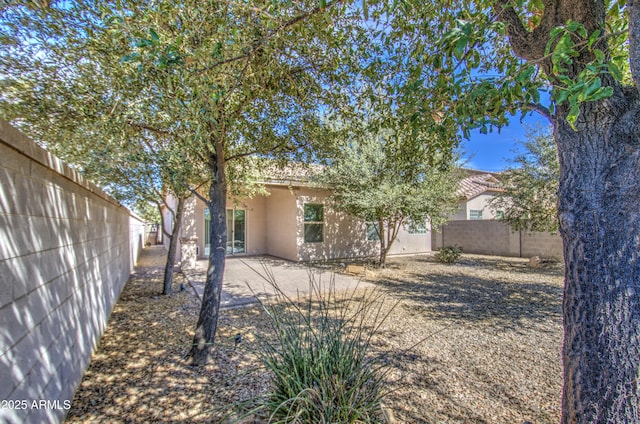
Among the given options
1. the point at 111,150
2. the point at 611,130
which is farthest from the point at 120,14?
the point at 611,130

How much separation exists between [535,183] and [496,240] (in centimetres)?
511

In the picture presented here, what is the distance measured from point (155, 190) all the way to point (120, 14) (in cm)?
330

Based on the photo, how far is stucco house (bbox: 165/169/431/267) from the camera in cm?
1143

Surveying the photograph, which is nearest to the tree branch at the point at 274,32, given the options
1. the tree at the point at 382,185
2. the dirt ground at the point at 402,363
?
the dirt ground at the point at 402,363

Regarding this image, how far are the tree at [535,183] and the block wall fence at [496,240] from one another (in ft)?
6.85

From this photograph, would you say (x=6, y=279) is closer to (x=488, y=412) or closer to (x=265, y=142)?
(x=265, y=142)

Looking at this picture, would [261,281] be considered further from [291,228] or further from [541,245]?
Answer: [541,245]

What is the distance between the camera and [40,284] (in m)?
2.19

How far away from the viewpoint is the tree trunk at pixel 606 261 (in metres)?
1.92

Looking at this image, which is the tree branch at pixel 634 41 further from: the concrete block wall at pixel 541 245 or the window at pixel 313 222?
the concrete block wall at pixel 541 245

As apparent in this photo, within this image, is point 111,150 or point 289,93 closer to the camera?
point 111,150

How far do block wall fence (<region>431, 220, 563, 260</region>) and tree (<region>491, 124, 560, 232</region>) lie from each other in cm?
209

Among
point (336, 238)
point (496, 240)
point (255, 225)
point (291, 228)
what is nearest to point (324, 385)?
point (291, 228)

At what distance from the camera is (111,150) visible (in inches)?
122
